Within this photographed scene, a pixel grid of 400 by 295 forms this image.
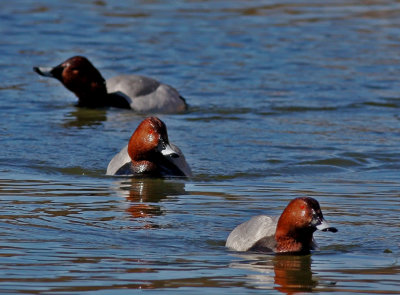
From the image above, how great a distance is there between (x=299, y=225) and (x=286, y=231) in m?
0.16

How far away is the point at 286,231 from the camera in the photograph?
9141 mm

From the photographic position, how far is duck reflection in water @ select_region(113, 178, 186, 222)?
36.2 feet

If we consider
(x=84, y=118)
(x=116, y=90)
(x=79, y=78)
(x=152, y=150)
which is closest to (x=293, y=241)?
(x=152, y=150)

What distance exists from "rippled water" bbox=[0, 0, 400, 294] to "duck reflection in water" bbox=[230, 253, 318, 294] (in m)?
0.02

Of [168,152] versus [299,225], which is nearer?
[299,225]

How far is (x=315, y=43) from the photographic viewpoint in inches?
960

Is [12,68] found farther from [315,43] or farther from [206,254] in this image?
[206,254]

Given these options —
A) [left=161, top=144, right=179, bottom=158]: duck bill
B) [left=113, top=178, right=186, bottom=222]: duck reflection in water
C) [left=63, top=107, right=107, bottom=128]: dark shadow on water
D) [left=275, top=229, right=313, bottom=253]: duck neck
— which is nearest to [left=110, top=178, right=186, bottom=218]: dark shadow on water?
[left=113, top=178, right=186, bottom=222]: duck reflection in water

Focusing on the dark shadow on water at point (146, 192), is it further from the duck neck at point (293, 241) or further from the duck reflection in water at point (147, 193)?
the duck neck at point (293, 241)

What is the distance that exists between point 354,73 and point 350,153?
6892 millimetres

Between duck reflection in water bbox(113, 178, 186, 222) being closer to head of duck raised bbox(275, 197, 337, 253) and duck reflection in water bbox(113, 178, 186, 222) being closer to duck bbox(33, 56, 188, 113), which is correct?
head of duck raised bbox(275, 197, 337, 253)

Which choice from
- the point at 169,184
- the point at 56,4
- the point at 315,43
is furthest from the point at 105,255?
the point at 56,4

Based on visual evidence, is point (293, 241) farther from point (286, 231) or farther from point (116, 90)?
point (116, 90)

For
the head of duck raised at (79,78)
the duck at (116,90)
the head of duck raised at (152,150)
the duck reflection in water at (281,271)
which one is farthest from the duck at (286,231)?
the head of duck raised at (79,78)
